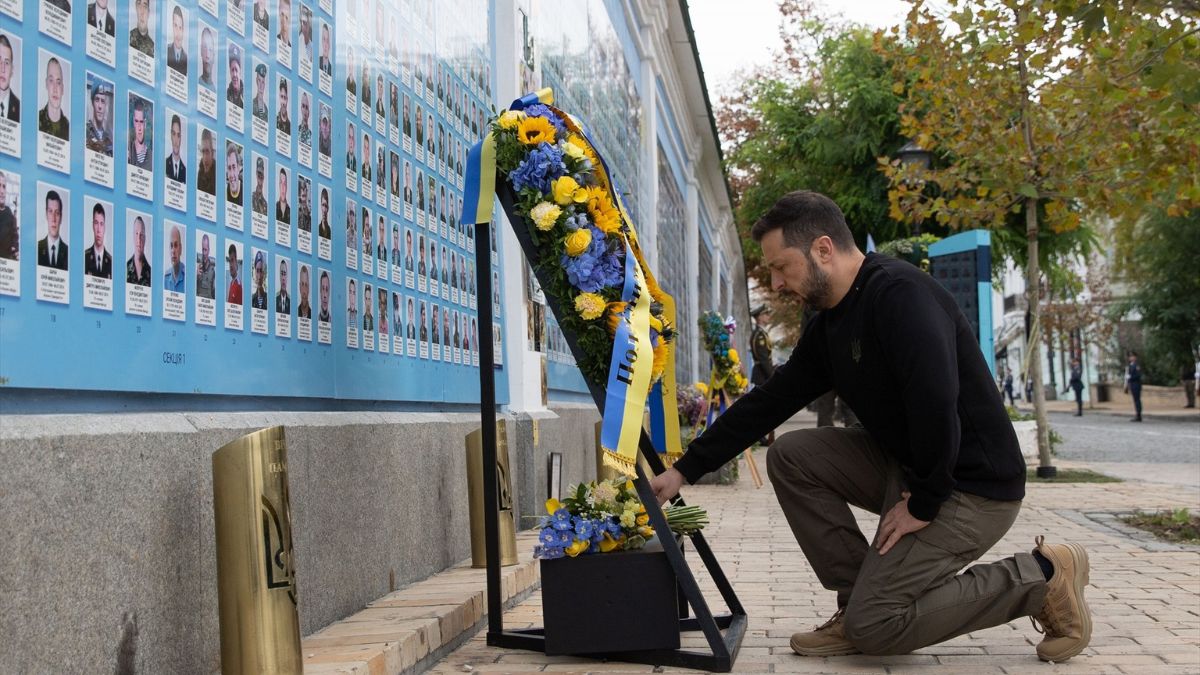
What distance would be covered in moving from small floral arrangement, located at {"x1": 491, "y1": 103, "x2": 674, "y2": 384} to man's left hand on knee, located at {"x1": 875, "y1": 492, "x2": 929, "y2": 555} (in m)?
1.11

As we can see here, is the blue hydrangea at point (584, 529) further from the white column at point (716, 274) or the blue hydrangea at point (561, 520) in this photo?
the white column at point (716, 274)

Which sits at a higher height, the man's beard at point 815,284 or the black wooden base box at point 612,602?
the man's beard at point 815,284

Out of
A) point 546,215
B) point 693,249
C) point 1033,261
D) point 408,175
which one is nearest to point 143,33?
point 546,215

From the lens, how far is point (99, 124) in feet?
10.4

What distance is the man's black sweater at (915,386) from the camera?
4477mm

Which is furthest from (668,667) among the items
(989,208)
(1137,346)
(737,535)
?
(1137,346)

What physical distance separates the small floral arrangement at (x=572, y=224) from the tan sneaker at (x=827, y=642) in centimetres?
125

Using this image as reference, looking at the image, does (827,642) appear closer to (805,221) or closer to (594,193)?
(805,221)

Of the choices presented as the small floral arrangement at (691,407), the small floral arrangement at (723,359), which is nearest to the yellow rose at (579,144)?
the small floral arrangement at (723,359)

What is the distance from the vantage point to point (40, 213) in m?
2.90

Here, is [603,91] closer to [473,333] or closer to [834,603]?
[473,333]

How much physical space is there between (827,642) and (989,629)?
3.59 feet

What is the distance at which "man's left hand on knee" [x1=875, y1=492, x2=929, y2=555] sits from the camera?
4.67 metres

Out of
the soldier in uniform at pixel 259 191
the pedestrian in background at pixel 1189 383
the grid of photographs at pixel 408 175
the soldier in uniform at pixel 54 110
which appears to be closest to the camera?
the soldier in uniform at pixel 54 110
